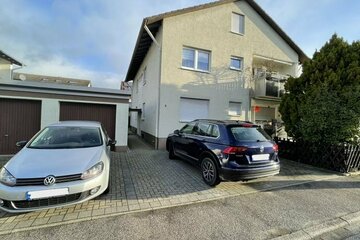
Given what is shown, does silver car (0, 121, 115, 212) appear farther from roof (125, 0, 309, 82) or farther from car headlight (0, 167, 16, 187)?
roof (125, 0, 309, 82)

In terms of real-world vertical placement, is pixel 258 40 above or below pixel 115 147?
above

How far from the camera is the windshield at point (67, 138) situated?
4398 mm

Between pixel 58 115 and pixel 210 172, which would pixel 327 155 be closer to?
pixel 210 172

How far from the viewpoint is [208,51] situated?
35.8ft

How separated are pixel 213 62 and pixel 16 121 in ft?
30.2

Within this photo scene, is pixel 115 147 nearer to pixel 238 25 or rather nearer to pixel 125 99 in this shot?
pixel 125 99

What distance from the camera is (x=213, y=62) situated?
10.9 meters

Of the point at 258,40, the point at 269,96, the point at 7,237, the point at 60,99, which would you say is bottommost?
the point at 7,237

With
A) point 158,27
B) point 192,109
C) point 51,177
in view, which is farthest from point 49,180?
point 158,27

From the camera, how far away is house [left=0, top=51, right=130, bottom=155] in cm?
A: 755

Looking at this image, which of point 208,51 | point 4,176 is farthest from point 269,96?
point 4,176

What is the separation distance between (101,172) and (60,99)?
5704 mm

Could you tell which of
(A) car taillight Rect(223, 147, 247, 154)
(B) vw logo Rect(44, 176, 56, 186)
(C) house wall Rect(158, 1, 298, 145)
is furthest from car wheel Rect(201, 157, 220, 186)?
(C) house wall Rect(158, 1, 298, 145)

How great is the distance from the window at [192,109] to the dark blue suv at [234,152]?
4707mm
